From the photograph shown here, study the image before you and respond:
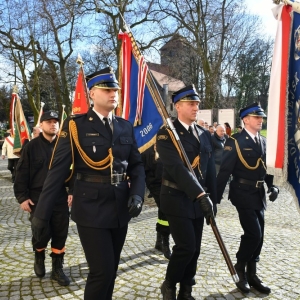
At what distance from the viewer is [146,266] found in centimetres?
479

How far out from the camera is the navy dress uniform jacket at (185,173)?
3.40 m

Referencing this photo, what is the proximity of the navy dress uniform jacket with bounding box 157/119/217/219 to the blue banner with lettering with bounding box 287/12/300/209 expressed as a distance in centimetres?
89

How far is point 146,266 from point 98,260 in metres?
2.17

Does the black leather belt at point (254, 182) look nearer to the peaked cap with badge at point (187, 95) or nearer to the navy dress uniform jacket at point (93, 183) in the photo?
the peaked cap with badge at point (187, 95)

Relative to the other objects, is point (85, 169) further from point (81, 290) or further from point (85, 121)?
point (81, 290)

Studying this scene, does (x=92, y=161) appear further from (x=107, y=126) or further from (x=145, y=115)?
(x=145, y=115)

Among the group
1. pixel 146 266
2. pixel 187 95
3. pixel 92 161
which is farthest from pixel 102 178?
pixel 146 266

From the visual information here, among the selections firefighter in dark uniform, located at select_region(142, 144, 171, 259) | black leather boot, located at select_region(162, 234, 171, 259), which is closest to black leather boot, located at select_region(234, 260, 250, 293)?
black leather boot, located at select_region(162, 234, 171, 259)

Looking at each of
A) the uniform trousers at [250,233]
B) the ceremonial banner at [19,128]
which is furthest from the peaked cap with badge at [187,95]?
the ceremonial banner at [19,128]

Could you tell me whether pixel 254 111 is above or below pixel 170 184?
above

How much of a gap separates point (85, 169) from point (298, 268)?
3.22 metres

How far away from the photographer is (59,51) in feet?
76.6

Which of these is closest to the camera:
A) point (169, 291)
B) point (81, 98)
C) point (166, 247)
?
point (169, 291)

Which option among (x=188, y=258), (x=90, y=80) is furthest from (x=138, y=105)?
(x=188, y=258)
